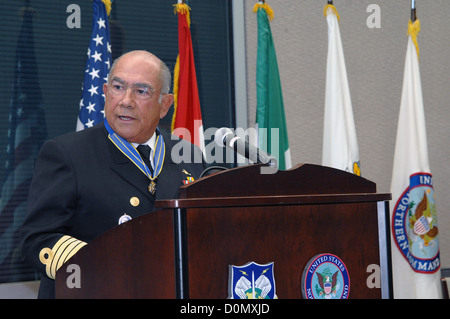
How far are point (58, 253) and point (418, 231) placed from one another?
2.43m

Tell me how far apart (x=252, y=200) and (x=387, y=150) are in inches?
117

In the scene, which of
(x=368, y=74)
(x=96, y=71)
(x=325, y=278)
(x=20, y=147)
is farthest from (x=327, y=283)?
(x=368, y=74)

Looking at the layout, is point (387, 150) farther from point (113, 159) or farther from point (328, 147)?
point (113, 159)

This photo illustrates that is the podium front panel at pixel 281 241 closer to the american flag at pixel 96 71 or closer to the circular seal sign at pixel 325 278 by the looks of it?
the circular seal sign at pixel 325 278

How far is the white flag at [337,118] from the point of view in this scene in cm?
323

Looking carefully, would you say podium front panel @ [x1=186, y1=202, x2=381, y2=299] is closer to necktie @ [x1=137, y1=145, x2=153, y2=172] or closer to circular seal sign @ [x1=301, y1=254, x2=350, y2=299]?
circular seal sign @ [x1=301, y1=254, x2=350, y2=299]

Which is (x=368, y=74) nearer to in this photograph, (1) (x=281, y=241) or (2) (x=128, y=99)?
(2) (x=128, y=99)

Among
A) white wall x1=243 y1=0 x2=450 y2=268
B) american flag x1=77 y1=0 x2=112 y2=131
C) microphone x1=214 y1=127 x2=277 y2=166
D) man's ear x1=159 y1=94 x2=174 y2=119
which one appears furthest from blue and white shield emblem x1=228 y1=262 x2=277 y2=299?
white wall x1=243 y1=0 x2=450 y2=268

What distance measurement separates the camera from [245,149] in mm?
1312

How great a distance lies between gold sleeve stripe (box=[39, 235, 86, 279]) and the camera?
4.07 feet

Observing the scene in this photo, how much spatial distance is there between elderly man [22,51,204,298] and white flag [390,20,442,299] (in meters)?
1.84

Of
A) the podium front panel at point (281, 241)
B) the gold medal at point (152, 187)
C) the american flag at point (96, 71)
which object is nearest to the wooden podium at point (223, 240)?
the podium front panel at point (281, 241)

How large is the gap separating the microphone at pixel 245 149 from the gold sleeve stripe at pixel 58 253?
419mm

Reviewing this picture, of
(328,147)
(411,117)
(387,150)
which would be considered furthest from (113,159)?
(387,150)
